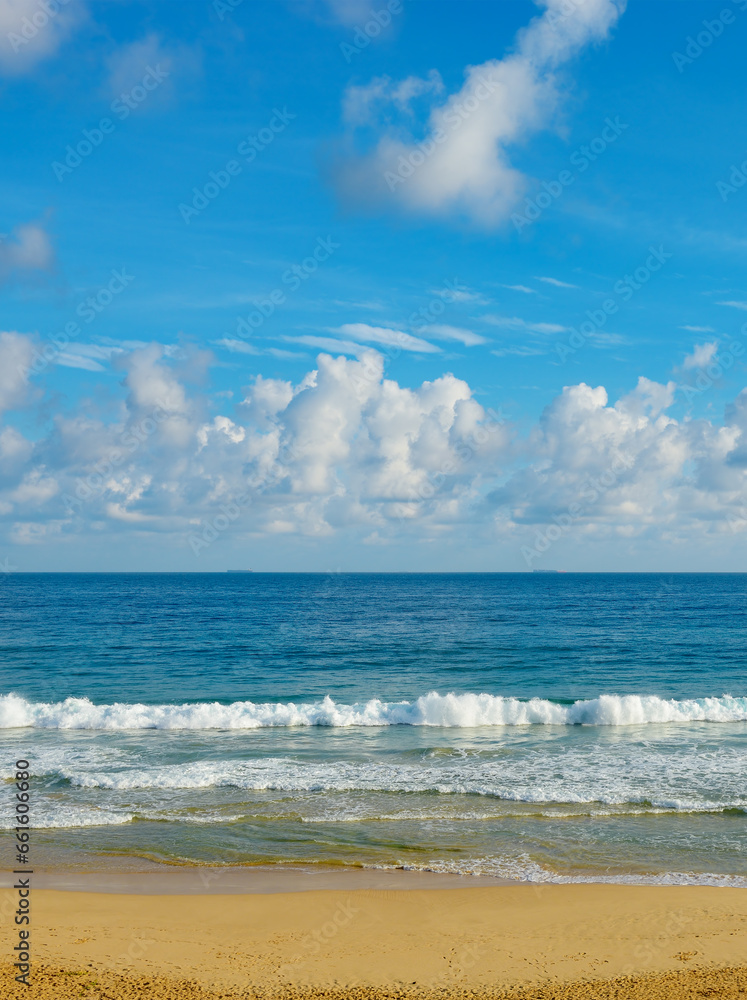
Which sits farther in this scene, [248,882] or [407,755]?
[407,755]

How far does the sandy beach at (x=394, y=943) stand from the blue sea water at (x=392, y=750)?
1.27 metres

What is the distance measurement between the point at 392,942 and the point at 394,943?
43 millimetres

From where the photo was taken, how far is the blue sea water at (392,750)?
13.5m

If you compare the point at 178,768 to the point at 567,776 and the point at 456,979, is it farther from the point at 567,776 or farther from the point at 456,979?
the point at 456,979

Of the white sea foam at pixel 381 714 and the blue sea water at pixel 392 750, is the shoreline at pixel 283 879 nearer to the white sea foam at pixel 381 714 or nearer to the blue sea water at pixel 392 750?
the blue sea water at pixel 392 750

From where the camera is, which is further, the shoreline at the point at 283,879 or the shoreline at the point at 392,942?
the shoreline at the point at 283,879

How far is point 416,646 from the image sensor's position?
4509cm

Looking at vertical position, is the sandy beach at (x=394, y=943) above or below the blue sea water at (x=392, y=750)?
above

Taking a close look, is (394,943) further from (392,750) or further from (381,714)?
(381,714)

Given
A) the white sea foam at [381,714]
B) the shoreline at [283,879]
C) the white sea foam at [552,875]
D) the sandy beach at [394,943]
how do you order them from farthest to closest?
the white sea foam at [381,714]
the white sea foam at [552,875]
the shoreline at [283,879]
the sandy beach at [394,943]

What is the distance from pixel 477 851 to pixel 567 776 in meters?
5.83

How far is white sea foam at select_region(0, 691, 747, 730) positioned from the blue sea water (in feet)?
0.29

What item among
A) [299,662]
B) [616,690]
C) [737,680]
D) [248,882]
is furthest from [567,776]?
[299,662]

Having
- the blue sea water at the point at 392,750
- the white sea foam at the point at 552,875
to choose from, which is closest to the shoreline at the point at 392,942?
the white sea foam at the point at 552,875
